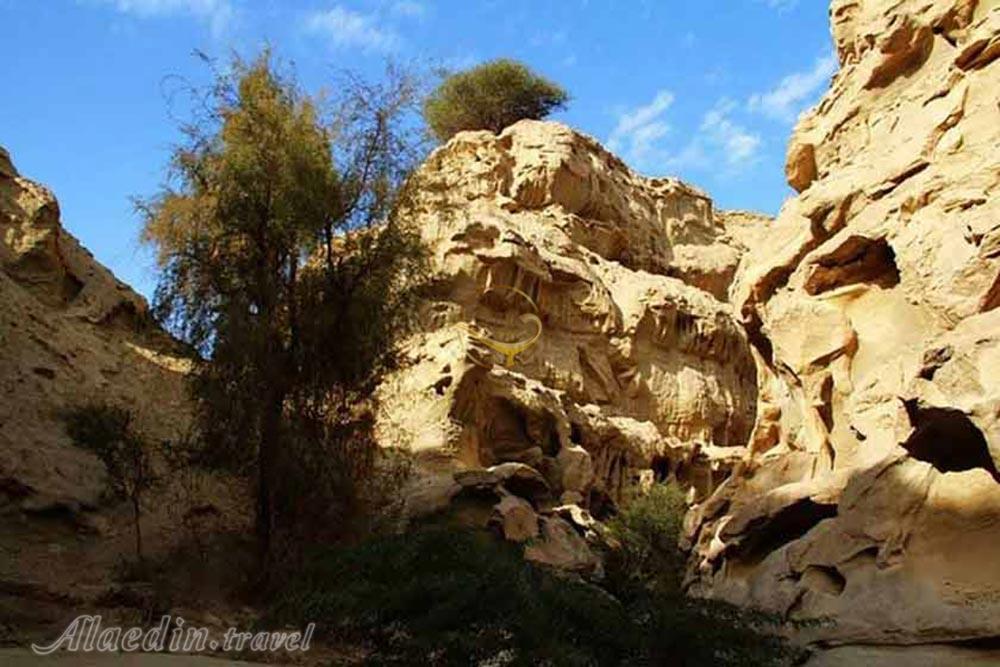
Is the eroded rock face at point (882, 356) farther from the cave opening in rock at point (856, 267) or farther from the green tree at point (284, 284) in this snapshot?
the green tree at point (284, 284)

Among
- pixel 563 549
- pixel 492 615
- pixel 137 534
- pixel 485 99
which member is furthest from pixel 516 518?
pixel 485 99

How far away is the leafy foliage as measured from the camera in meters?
13.6

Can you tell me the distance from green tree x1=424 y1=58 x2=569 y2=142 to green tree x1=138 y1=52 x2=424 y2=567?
74.6 feet

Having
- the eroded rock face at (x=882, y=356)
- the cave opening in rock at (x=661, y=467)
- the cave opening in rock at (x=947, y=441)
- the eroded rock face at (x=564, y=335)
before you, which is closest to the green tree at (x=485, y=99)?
the eroded rock face at (x=564, y=335)

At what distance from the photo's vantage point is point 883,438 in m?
11.0

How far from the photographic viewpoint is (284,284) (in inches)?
585

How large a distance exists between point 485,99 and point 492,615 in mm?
33418

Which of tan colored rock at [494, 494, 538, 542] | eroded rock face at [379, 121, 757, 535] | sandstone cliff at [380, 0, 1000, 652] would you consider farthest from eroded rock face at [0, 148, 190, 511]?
tan colored rock at [494, 494, 538, 542]

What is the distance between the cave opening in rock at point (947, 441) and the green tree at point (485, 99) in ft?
97.3

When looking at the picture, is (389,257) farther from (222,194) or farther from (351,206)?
(222,194)

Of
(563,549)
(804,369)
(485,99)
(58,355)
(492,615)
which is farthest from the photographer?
(485,99)

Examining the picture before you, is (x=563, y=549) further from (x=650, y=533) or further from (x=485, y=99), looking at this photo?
(x=485, y=99)

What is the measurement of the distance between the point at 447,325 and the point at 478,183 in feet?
A: 22.7

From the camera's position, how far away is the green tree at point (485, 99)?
37.7m
